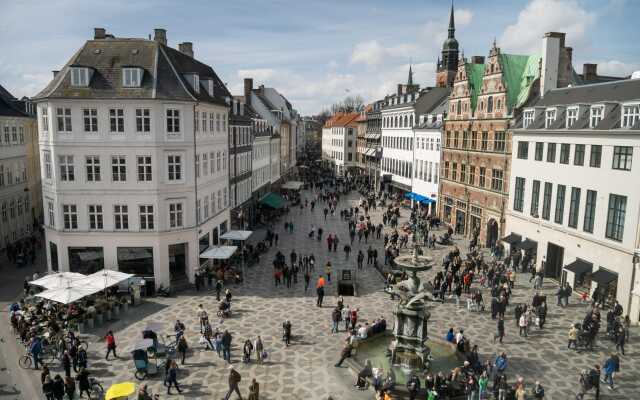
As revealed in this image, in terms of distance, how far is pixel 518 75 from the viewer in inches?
1628

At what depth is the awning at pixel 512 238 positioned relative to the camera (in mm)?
36656

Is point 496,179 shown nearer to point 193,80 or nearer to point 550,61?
point 550,61

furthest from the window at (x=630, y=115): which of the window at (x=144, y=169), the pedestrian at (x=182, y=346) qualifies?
the window at (x=144, y=169)

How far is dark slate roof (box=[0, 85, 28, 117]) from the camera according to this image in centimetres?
4056

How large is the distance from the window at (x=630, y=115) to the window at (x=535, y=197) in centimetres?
897

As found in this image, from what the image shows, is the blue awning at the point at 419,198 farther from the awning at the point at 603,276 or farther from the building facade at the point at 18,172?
the building facade at the point at 18,172

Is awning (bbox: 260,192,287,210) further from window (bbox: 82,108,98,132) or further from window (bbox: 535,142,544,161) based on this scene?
window (bbox: 535,142,544,161)

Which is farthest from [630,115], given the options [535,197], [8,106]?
[8,106]

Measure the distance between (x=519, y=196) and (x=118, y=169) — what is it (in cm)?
3012

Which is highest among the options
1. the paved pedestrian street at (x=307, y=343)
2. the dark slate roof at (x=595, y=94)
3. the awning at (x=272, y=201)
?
the dark slate roof at (x=595, y=94)

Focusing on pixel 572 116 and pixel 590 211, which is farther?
pixel 572 116

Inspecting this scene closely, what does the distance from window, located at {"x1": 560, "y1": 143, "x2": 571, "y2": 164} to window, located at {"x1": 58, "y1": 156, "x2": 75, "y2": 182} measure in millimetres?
32207

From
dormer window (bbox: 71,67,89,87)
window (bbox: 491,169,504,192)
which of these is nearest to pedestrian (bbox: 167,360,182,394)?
dormer window (bbox: 71,67,89,87)

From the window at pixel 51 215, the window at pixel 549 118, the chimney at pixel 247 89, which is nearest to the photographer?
the window at pixel 51 215
